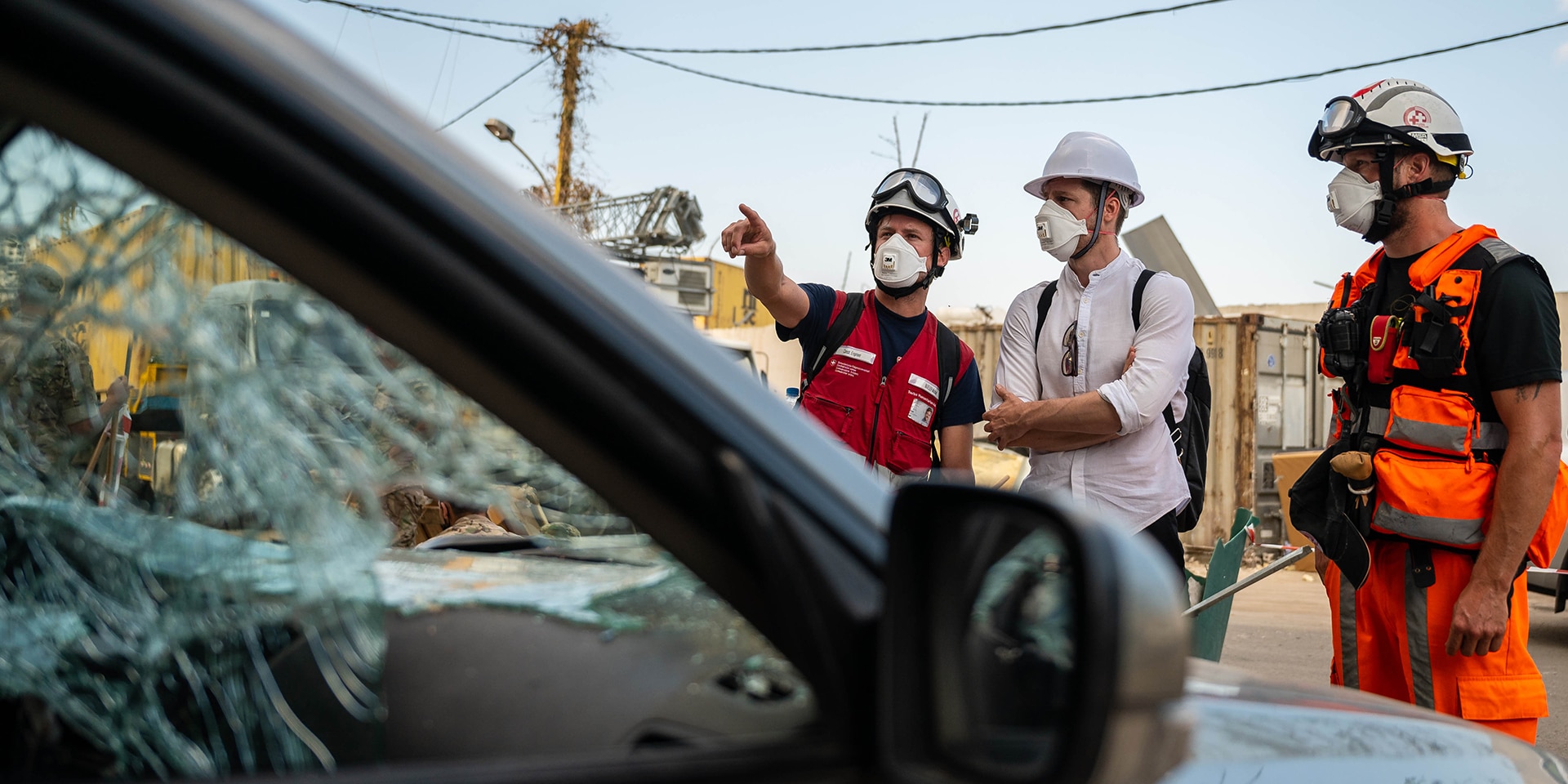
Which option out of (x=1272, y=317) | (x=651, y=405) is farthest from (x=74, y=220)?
(x=1272, y=317)

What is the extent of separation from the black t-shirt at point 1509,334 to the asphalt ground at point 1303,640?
2428 millimetres

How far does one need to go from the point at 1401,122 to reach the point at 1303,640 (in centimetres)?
510

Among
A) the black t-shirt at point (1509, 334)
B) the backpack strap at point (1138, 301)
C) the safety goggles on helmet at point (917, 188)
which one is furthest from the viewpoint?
the safety goggles on helmet at point (917, 188)

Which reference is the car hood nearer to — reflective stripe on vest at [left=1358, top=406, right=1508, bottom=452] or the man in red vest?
reflective stripe on vest at [left=1358, top=406, right=1508, bottom=452]

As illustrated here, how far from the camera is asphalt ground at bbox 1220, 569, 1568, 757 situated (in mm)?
5445

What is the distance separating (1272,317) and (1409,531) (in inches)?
379

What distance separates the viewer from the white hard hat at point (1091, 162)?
3.16m

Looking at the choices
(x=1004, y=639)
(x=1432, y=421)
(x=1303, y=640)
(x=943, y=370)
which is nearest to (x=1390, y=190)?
(x=1432, y=421)

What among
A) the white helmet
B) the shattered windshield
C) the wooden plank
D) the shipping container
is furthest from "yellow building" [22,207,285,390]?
the wooden plank

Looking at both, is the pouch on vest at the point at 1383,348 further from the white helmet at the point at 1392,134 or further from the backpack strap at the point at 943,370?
the backpack strap at the point at 943,370

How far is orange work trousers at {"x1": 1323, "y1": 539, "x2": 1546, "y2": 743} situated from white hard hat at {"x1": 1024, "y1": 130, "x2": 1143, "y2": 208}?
1251 mm

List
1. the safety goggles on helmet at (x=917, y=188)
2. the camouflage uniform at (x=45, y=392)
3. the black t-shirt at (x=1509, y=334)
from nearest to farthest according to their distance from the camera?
the camouflage uniform at (x=45, y=392) → the black t-shirt at (x=1509, y=334) → the safety goggles on helmet at (x=917, y=188)

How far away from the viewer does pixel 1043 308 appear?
331 cm

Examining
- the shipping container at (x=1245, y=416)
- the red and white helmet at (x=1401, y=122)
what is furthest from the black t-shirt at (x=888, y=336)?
the shipping container at (x=1245, y=416)
